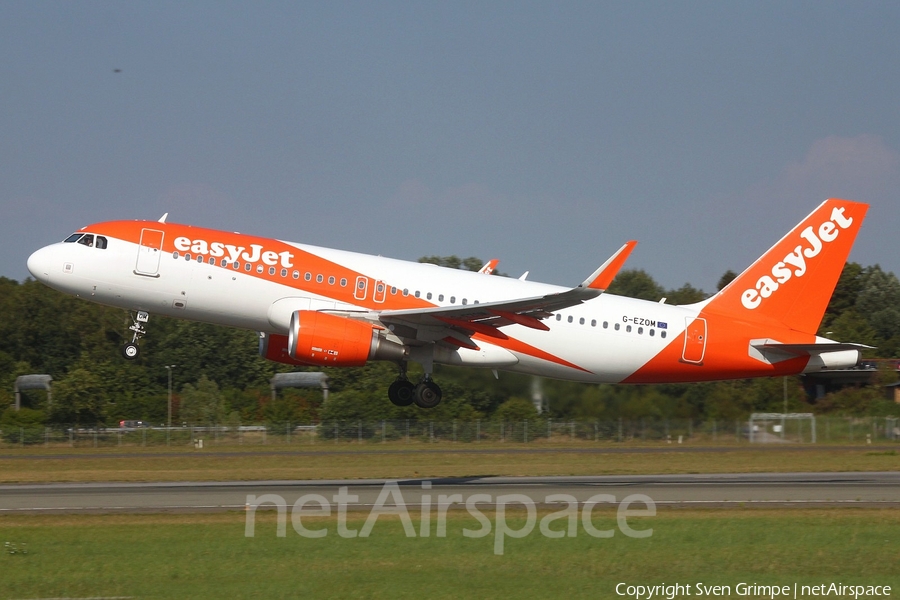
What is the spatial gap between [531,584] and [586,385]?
56.1ft

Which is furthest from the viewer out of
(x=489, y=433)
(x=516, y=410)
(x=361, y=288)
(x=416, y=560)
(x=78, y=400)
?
(x=78, y=400)

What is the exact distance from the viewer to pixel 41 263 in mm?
28125

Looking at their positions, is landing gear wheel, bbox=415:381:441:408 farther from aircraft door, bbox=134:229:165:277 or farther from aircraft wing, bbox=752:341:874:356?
aircraft wing, bbox=752:341:874:356

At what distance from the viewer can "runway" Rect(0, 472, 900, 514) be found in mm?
24531

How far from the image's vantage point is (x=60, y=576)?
1616 cm

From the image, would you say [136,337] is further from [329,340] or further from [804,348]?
[804,348]

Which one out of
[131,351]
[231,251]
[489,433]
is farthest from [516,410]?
[131,351]

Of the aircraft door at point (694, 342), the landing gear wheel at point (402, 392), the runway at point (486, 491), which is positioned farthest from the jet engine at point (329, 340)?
the aircraft door at point (694, 342)

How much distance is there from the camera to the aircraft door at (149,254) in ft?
90.8

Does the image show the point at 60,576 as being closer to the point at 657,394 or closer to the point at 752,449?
the point at 657,394

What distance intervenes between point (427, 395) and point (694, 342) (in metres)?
8.25

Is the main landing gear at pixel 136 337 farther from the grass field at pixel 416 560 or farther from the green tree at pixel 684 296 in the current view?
the green tree at pixel 684 296

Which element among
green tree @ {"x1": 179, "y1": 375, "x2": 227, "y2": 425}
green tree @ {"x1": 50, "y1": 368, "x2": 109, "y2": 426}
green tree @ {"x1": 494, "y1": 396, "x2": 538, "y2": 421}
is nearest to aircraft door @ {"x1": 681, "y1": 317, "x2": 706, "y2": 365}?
green tree @ {"x1": 494, "y1": 396, "x2": 538, "y2": 421}

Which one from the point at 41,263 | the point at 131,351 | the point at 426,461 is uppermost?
the point at 41,263
